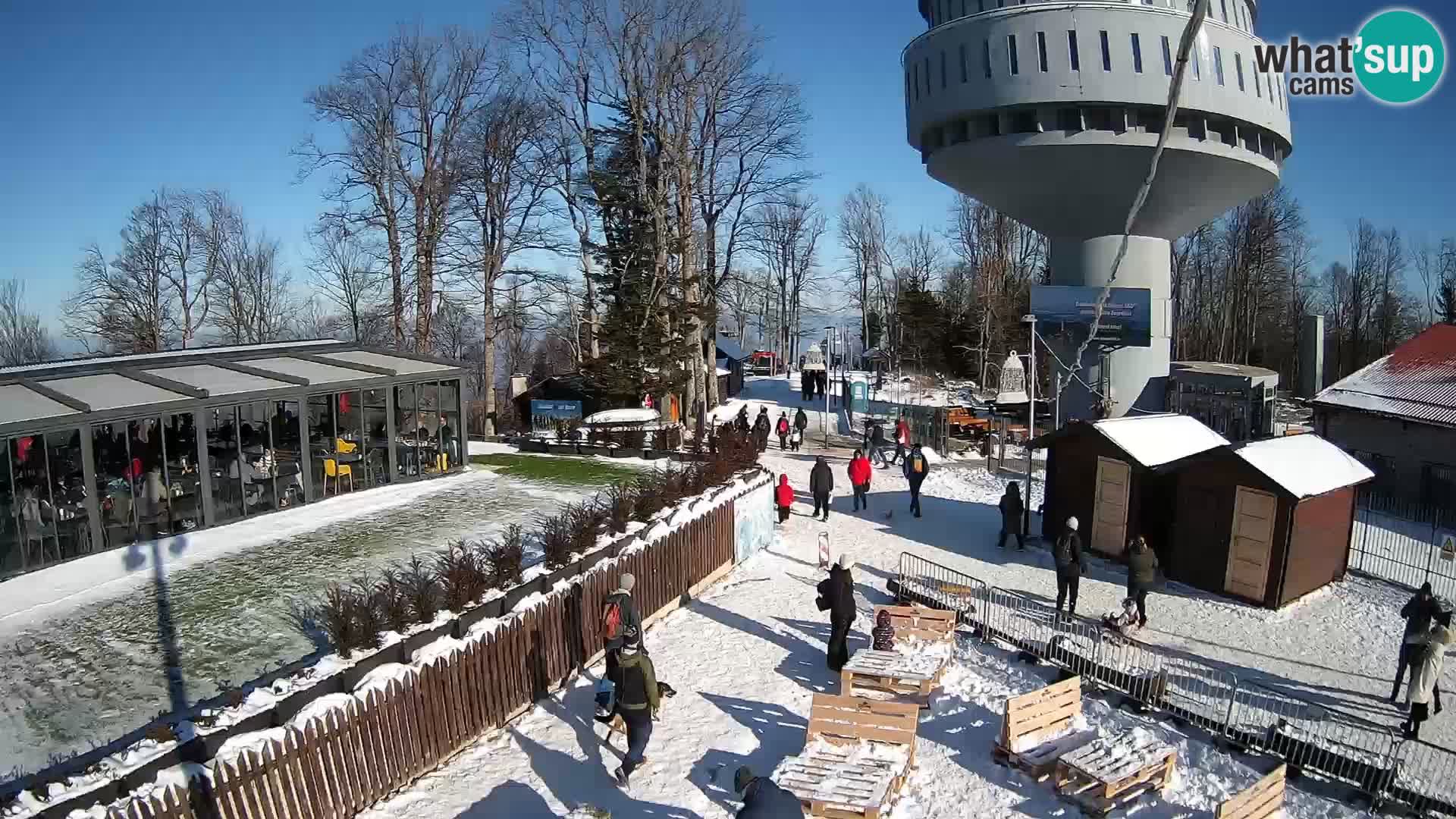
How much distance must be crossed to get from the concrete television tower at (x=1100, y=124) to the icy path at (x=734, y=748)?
20.2 metres

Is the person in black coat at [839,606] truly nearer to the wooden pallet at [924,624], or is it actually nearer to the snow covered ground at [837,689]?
the snow covered ground at [837,689]

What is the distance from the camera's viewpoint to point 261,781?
693 centimetres

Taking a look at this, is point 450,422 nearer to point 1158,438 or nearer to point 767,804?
point 1158,438

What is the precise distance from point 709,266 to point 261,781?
34.4m

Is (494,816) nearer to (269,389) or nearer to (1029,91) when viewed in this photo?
(269,389)

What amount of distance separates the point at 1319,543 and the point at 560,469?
52.5 ft

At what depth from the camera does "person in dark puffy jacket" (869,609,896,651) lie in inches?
436

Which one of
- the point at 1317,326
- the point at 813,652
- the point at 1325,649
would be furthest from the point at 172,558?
the point at 1317,326

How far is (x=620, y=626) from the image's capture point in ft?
28.8

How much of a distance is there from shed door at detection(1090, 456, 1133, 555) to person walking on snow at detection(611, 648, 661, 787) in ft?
37.4

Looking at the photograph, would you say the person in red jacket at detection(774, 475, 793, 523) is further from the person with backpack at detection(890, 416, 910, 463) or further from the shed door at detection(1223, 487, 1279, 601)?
the shed door at detection(1223, 487, 1279, 601)

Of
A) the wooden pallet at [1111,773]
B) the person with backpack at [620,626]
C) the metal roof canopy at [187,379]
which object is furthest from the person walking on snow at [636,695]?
the metal roof canopy at [187,379]

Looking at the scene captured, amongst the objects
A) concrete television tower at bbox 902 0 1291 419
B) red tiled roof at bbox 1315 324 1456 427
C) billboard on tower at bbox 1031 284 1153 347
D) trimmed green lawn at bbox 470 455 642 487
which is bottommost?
trimmed green lawn at bbox 470 455 642 487

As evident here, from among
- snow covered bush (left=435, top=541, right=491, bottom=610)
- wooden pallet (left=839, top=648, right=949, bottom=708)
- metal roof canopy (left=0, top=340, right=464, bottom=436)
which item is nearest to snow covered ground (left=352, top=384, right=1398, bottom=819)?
wooden pallet (left=839, top=648, right=949, bottom=708)
